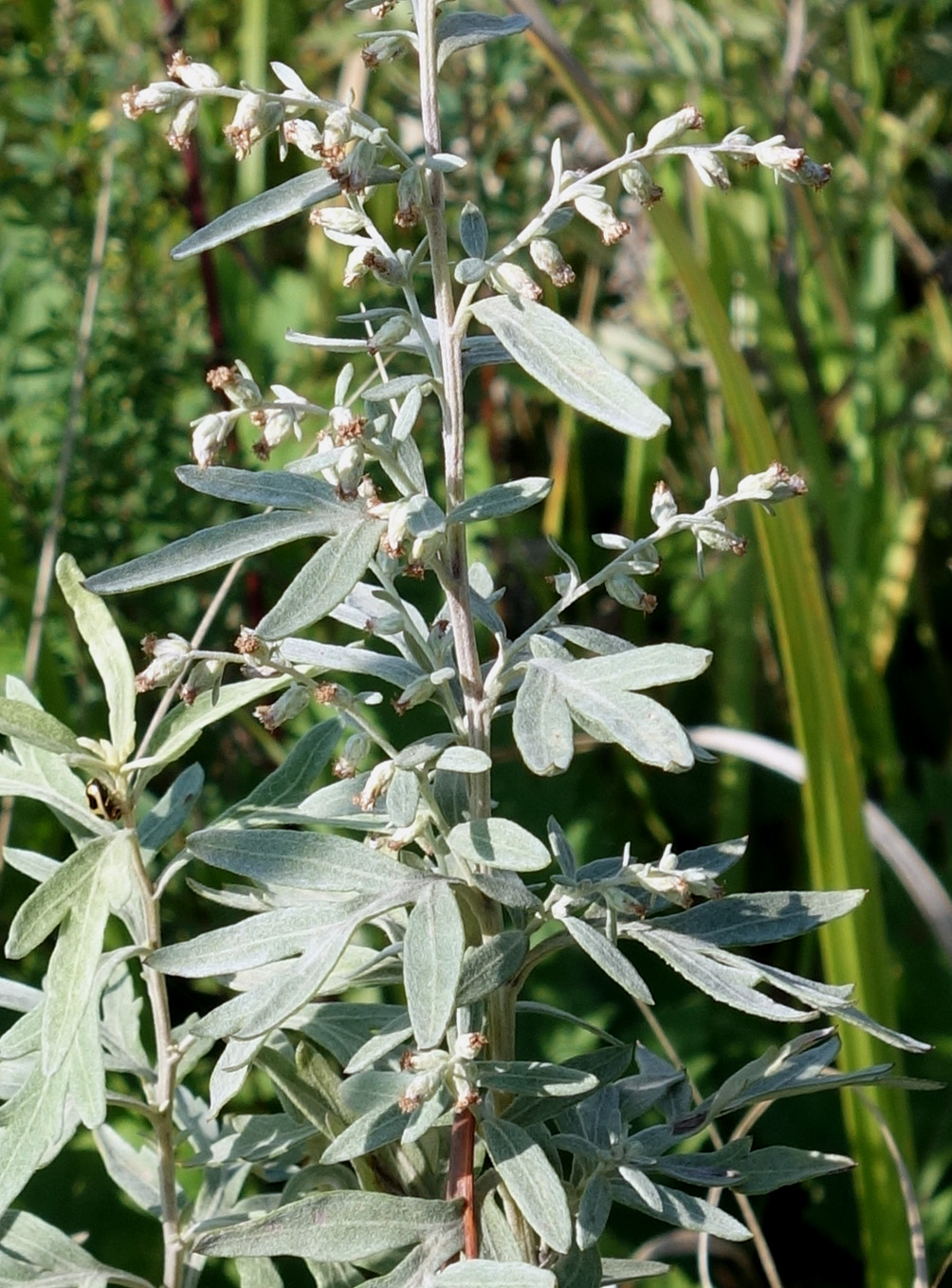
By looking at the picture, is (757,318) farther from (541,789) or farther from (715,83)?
(541,789)

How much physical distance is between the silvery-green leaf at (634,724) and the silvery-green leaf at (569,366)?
0.10 m

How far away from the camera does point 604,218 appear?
0.55 m

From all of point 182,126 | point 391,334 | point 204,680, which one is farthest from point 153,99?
point 204,680

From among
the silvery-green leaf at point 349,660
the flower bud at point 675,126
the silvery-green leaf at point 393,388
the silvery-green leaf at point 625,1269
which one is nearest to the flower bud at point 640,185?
the flower bud at point 675,126

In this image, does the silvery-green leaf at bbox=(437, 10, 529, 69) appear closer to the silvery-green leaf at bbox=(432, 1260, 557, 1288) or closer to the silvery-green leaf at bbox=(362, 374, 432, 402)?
the silvery-green leaf at bbox=(362, 374, 432, 402)

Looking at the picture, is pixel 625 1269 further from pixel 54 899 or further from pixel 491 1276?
pixel 54 899

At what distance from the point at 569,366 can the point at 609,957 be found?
223mm

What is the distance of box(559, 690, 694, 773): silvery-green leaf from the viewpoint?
0.48 meters

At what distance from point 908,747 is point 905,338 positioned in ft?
2.13

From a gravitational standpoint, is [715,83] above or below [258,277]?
above

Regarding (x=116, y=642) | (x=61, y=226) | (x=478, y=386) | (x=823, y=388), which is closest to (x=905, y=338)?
(x=823, y=388)

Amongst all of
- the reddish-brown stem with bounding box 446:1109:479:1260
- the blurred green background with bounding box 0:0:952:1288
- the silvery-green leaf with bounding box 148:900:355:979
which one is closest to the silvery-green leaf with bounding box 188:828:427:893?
the silvery-green leaf with bounding box 148:900:355:979

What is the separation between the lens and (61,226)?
152 cm

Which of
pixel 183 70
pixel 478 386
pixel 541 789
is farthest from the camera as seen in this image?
pixel 478 386
